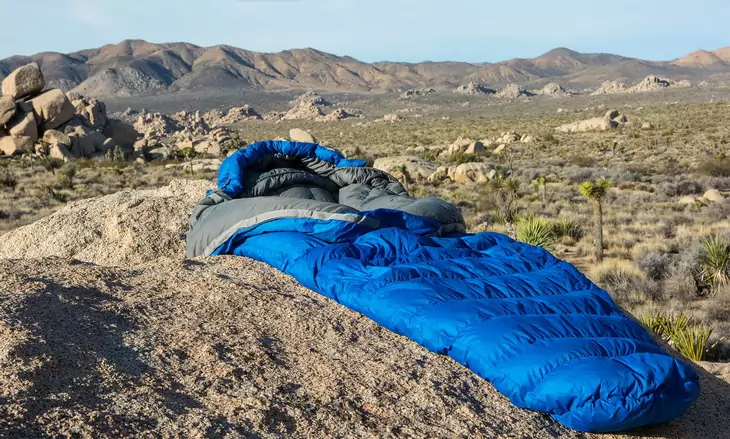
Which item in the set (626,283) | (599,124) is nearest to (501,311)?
(626,283)

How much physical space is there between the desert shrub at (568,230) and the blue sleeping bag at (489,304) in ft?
20.9

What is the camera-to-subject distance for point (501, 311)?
11.9 ft

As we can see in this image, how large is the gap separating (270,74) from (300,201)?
602ft

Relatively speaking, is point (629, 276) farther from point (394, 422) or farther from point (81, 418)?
point (81, 418)

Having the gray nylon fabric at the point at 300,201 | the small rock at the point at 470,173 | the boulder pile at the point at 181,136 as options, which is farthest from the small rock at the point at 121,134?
the gray nylon fabric at the point at 300,201

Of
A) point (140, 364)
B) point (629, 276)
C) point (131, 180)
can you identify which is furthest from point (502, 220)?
point (131, 180)

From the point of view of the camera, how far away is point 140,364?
291 cm

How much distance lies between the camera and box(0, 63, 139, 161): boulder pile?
96.3ft

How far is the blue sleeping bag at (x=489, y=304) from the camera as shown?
123 inches

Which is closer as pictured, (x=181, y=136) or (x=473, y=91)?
(x=181, y=136)

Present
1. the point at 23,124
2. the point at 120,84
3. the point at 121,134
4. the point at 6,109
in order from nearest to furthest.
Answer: the point at 6,109, the point at 23,124, the point at 121,134, the point at 120,84

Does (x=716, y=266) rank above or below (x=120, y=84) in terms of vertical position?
below

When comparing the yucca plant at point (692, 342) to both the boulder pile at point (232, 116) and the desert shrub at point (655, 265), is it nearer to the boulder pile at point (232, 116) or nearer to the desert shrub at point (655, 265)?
the desert shrub at point (655, 265)

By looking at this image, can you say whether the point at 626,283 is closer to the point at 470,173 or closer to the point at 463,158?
the point at 470,173
